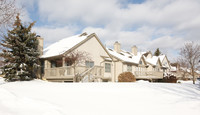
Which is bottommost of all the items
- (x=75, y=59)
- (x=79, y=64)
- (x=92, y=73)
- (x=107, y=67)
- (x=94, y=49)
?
(x=92, y=73)

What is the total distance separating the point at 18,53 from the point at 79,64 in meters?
6.71

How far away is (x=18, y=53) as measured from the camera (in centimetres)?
1895

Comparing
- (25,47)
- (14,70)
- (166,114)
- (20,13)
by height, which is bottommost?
(166,114)

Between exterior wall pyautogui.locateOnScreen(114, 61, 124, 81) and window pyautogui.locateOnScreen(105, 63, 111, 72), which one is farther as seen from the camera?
exterior wall pyautogui.locateOnScreen(114, 61, 124, 81)

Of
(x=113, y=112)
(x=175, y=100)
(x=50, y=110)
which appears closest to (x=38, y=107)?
(x=50, y=110)

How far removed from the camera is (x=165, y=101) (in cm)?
815

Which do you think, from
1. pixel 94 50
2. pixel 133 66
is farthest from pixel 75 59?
pixel 133 66

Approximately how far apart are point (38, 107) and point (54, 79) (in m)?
15.2

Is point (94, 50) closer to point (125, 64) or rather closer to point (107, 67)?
point (107, 67)

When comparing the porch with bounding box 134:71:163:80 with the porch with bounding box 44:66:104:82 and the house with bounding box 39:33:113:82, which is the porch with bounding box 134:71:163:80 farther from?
the porch with bounding box 44:66:104:82

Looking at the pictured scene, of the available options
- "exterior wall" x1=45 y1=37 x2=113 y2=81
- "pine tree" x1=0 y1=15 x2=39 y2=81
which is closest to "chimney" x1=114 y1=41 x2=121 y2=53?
"exterior wall" x1=45 y1=37 x2=113 y2=81

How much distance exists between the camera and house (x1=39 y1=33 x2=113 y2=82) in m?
19.1

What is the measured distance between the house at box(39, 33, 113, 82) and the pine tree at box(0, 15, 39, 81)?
2.72 m

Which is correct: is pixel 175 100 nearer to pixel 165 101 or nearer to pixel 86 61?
pixel 165 101
